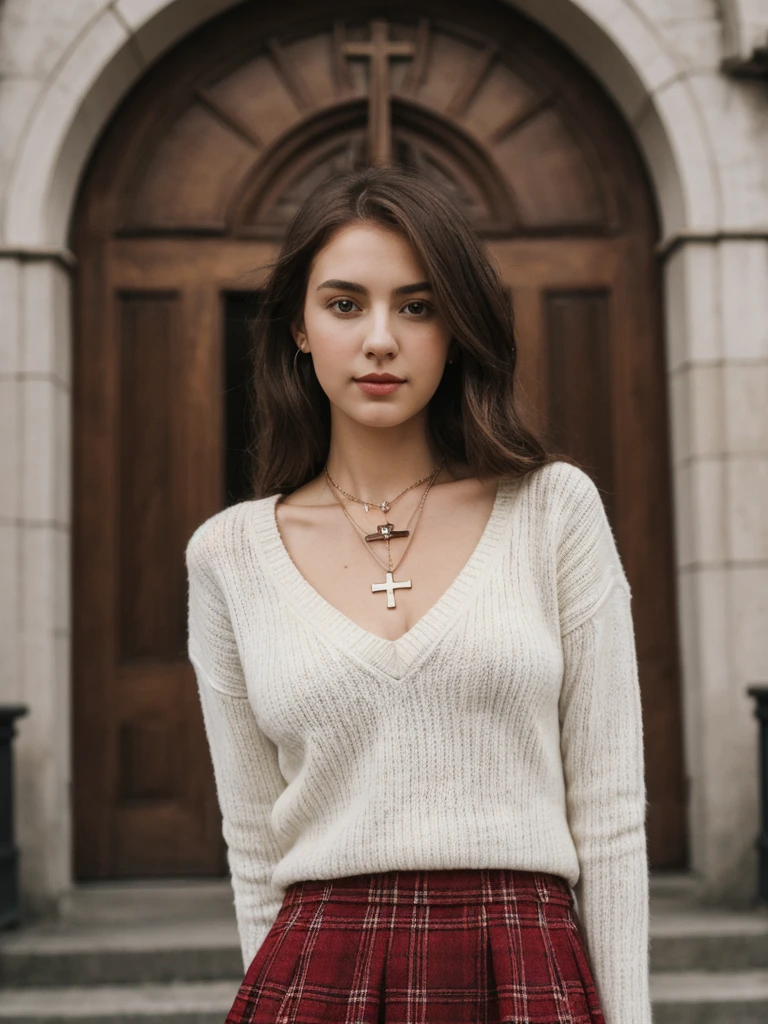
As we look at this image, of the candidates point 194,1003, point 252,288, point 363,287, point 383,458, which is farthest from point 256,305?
point 363,287

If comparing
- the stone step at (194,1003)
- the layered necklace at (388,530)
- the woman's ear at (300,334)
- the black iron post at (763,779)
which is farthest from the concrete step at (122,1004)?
the woman's ear at (300,334)

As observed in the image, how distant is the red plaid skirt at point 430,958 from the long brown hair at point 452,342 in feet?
1.94

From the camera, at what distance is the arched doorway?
15.8ft

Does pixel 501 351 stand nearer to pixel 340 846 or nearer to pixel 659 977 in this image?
pixel 340 846

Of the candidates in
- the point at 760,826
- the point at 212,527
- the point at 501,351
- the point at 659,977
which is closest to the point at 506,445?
the point at 501,351

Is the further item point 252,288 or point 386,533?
point 252,288

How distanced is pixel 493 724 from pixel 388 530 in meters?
0.35

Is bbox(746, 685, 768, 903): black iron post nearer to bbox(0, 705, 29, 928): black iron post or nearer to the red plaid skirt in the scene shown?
bbox(0, 705, 29, 928): black iron post

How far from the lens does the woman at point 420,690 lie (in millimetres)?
1571

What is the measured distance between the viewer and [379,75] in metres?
4.88

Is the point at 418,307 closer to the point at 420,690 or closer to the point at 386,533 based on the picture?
the point at 386,533

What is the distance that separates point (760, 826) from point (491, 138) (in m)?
2.88

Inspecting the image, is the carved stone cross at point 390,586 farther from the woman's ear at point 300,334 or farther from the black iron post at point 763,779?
the black iron post at point 763,779

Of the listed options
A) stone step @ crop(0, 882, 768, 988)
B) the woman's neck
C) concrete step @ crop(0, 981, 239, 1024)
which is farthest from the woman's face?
stone step @ crop(0, 882, 768, 988)
